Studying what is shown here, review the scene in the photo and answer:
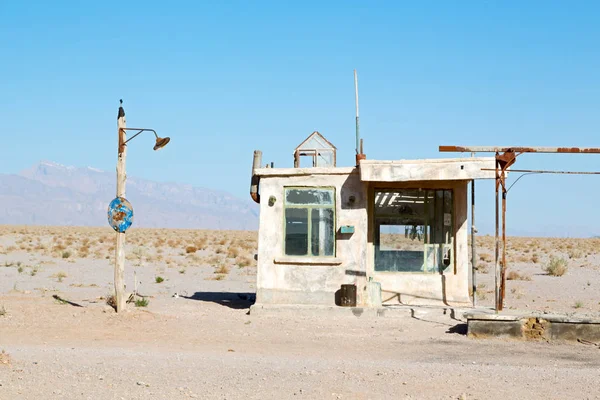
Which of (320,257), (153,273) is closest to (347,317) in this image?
(320,257)

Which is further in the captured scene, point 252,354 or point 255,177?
point 255,177

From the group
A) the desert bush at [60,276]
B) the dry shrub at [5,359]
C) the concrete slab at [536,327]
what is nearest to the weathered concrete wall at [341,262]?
the concrete slab at [536,327]

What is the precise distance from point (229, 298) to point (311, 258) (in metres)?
4.70

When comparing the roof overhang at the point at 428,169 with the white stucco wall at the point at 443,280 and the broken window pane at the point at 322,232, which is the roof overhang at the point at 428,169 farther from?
the broken window pane at the point at 322,232

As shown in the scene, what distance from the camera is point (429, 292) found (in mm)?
17719

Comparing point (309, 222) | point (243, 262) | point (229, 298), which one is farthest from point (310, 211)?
point (243, 262)

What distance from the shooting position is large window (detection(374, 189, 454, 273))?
58.4ft

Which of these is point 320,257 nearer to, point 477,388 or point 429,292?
point 429,292

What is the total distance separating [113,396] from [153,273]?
22194 mm

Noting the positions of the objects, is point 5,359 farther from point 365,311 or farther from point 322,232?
point 322,232

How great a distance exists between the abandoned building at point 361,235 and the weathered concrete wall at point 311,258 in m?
0.02

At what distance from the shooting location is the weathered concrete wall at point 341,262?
17297 mm

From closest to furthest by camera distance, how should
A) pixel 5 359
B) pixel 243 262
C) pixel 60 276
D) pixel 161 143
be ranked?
pixel 5 359, pixel 161 143, pixel 60 276, pixel 243 262

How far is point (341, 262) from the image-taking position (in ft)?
56.6
